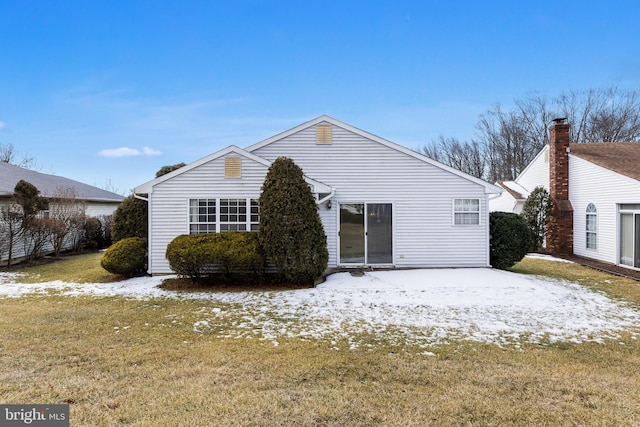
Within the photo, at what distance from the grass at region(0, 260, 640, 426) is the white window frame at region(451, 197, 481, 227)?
587 centimetres

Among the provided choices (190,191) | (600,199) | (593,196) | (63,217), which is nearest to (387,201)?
(190,191)

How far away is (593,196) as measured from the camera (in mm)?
13703

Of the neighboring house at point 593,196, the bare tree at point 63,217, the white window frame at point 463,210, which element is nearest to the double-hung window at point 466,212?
the white window frame at point 463,210

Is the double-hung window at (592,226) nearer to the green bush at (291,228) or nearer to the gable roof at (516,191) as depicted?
the gable roof at (516,191)

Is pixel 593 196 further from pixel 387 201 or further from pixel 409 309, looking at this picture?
pixel 409 309

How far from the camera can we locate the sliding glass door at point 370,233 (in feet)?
35.9

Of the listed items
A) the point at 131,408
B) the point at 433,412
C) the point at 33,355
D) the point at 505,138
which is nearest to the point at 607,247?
the point at 433,412

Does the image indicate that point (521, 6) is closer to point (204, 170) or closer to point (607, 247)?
point (607, 247)

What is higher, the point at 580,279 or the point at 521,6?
the point at 521,6

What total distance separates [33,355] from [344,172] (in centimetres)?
854

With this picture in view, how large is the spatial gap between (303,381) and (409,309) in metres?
3.63

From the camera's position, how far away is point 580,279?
10.0 metres

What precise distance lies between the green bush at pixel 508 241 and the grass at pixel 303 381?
5.80 meters

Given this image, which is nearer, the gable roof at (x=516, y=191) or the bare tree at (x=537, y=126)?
the gable roof at (x=516, y=191)
